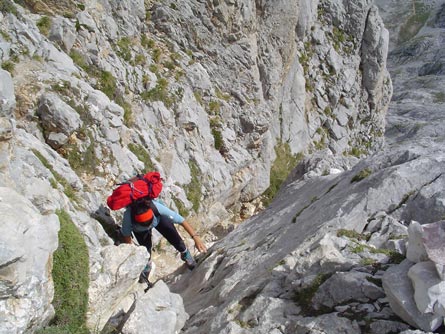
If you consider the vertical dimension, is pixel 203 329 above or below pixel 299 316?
below

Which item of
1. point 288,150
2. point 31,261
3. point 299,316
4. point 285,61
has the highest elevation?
point 31,261

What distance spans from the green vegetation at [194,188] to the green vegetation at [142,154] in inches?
96.4

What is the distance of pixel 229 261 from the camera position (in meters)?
10.9

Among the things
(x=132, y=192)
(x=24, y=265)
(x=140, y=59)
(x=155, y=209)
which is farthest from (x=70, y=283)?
(x=140, y=59)

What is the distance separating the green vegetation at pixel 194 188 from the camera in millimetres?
17875

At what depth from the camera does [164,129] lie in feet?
60.6

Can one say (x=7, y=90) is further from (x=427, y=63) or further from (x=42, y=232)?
(x=427, y=63)

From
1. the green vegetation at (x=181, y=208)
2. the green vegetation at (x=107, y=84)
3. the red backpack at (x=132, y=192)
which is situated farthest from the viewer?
the green vegetation at (x=181, y=208)

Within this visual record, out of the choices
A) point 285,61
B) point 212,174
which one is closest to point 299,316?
point 212,174

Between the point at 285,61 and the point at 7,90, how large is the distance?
82.2 ft

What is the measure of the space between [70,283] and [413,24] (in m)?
175

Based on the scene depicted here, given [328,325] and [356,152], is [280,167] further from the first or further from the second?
[328,325]

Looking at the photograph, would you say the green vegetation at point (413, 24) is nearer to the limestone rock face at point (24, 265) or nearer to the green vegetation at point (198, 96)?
the green vegetation at point (198, 96)

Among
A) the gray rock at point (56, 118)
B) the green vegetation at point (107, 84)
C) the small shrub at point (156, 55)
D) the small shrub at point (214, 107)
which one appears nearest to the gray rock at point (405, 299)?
the gray rock at point (56, 118)
